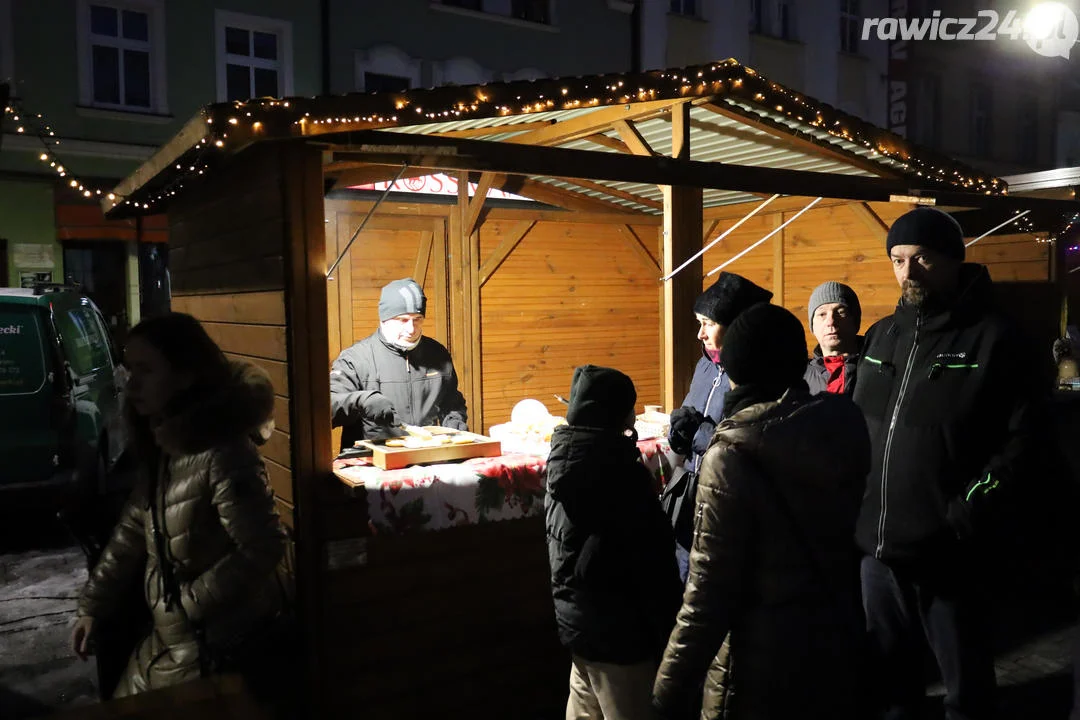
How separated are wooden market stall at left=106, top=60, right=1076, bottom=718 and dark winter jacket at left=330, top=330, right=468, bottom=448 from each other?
0.70m

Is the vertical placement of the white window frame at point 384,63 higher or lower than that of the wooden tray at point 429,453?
higher

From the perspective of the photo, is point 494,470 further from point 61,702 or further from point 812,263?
point 812,263

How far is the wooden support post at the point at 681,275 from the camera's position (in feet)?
16.4

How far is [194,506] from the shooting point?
2.64 meters

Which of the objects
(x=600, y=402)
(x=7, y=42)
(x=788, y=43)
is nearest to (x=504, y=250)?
(x=600, y=402)

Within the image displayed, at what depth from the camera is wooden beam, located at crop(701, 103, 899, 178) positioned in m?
5.43

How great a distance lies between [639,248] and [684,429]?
17.9ft

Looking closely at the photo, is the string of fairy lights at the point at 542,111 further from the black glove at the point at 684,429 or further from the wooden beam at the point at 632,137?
the black glove at the point at 684,429

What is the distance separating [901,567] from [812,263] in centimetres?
Answer: 600

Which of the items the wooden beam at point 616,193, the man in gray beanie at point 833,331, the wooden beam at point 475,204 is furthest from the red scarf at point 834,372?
the wooden beam at point 475,204

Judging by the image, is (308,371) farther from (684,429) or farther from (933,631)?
(933,631)

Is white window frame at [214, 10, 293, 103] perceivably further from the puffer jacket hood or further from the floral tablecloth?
the puffer jacket hood

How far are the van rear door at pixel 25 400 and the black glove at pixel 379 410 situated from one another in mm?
4188

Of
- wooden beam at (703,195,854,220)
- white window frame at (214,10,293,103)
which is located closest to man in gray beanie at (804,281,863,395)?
wooden beam at (703,195,854,220)
